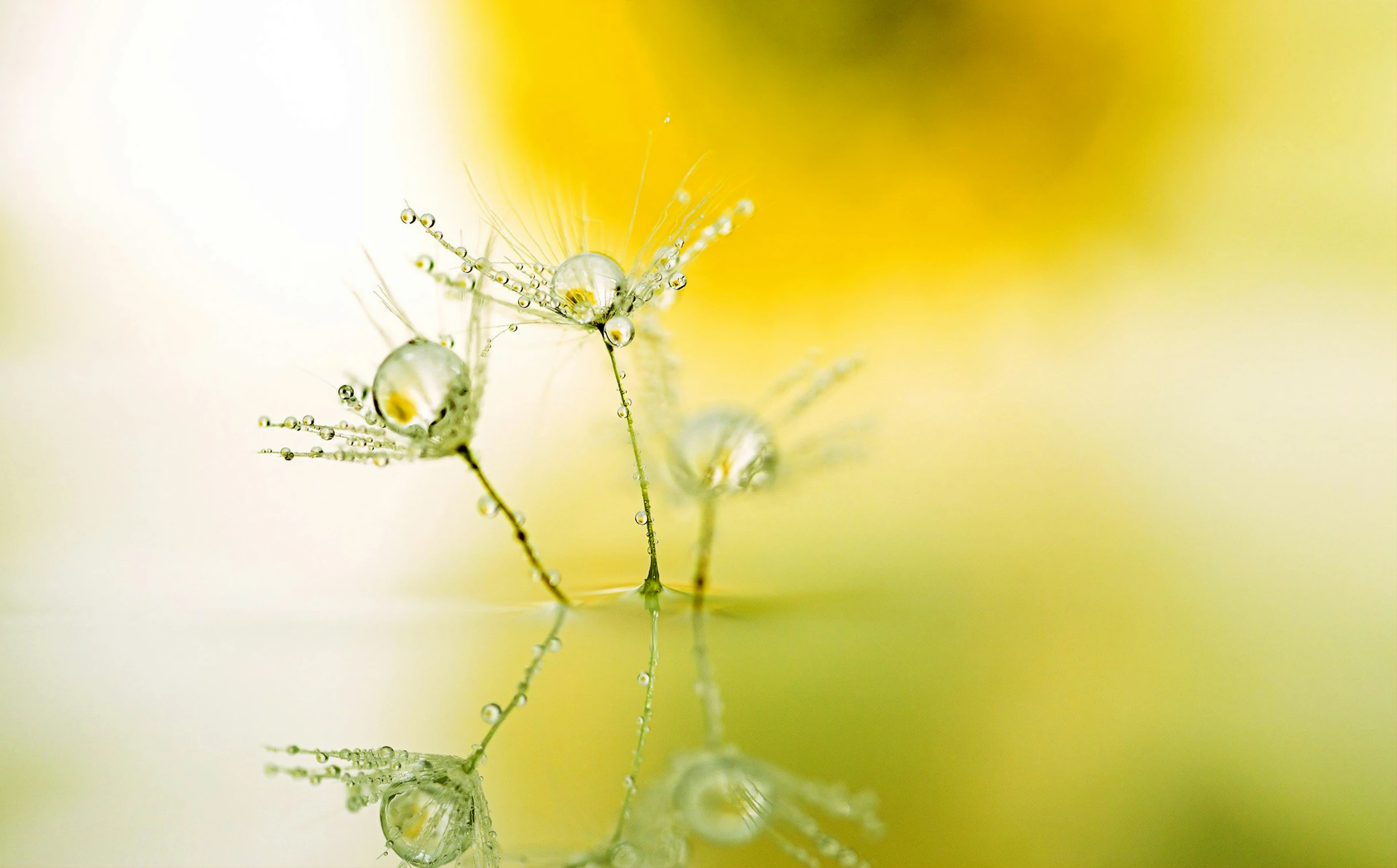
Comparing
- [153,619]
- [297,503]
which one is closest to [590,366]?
[297,503]

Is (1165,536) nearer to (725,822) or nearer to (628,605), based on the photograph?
(628,605)

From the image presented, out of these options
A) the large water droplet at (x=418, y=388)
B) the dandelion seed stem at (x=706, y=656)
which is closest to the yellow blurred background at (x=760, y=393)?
the dandelion seed stem at (x=706, y=656)

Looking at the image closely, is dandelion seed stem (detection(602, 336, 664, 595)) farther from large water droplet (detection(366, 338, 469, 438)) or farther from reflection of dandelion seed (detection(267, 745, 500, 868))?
reflection of dandelion seed (detection(267, 745, 500, 868))

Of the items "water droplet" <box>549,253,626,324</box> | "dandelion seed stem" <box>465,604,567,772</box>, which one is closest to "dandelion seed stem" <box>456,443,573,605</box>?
"dandelion seed stem" <box>465,604,567,772</box>

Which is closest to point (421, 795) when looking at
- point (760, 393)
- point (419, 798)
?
point (419, 798)

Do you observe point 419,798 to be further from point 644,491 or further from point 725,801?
point 644,491

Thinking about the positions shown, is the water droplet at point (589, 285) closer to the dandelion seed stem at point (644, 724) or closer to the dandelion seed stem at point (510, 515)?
the dandelion seed stem at point (510, 515)
